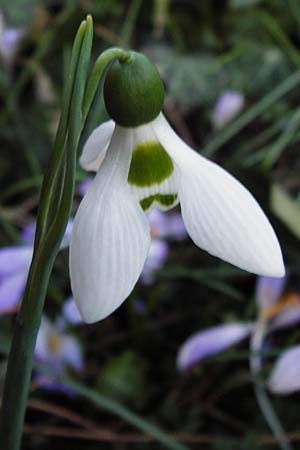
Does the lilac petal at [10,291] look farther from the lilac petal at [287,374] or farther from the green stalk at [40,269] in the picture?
the green stalk at [40,269]

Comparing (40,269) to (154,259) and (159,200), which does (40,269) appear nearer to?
(159,200)

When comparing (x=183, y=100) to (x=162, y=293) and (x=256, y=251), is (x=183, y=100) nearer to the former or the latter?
(x=162, y=293)

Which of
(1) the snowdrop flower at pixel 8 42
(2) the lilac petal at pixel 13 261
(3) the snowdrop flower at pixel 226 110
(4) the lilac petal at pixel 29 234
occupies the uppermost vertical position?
(1) the snowdrop flower at pixel 8 42

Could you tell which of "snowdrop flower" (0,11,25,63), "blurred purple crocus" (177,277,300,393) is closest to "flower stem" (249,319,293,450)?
"blurred purple crocus" (177,277,300,393)

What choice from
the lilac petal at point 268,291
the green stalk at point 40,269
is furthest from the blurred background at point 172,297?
the green stalk at point 40,269

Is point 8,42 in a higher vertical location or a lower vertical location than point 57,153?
higher

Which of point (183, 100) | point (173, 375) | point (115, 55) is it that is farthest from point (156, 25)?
point (115, 55)

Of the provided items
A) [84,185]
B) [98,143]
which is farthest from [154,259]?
[98,143]
